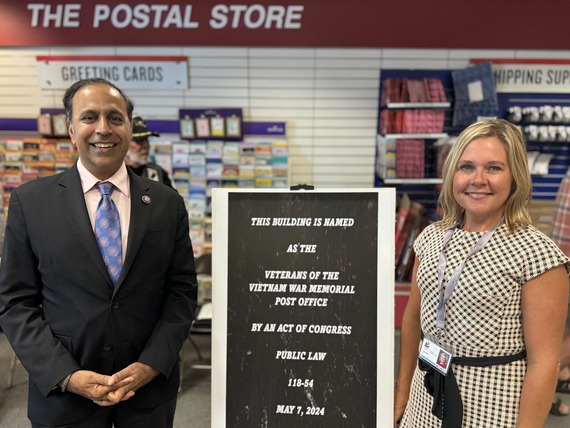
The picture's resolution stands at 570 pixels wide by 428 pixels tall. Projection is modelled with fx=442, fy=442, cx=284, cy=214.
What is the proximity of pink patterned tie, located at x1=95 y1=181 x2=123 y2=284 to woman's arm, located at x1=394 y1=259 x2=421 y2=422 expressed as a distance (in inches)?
43.8

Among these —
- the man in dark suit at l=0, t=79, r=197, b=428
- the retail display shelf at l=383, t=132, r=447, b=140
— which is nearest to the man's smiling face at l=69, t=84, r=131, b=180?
the man in dark suit at l=0, t=79, r=197, b=428

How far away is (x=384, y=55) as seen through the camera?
462 cm

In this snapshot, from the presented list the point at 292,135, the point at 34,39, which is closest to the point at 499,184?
the point at 292,135

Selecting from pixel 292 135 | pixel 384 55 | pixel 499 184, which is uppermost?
pixel 384 55

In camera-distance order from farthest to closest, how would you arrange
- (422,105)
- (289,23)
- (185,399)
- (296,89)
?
(296,89)
(289,23)
(422,105)
(185,399)

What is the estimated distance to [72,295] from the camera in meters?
1.53

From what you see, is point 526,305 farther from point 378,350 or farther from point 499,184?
point 378,350

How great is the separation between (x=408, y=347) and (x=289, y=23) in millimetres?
3733

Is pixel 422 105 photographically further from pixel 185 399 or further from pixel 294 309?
pixel 185 399

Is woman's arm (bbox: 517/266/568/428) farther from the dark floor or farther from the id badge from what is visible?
the dark floor

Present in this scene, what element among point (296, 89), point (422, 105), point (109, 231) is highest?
point (296, 89)

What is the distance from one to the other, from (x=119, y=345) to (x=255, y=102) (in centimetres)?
359

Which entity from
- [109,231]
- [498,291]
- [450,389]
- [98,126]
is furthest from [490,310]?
[98,126]

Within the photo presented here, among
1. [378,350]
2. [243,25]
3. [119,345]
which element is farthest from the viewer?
[243,25]
